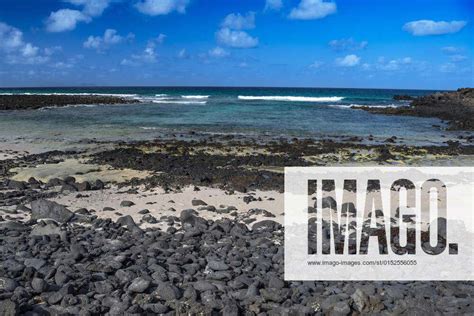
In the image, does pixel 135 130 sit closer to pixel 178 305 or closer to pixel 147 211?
pixel 147 211

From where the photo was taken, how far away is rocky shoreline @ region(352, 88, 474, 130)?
3063 cm

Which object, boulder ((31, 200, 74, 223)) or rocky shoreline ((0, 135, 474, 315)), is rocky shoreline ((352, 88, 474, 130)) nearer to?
Result: rocky shoreline ((0, 135, 474, 315))

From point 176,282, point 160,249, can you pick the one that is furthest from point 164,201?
point 176,282

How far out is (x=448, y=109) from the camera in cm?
A: 4206

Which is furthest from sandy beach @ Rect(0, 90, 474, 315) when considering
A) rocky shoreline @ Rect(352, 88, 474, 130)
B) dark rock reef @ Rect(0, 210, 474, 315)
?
rocky shoreline @ Rect(352, 88, 474, 130)

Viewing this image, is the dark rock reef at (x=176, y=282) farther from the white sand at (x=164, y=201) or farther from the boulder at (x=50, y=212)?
the white sand at (x=164, y=201)

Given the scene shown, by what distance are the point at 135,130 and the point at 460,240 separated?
1893 centimetres

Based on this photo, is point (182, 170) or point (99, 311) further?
point (182, 170)

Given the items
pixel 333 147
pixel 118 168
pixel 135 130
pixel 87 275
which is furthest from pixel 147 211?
pixel 135 130

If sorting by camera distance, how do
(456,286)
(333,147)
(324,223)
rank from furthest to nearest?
1. (333,147)
2. (324,223)
3. (456,286)

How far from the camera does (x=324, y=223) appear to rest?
807 cm

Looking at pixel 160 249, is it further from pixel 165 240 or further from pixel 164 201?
pixel 164 201

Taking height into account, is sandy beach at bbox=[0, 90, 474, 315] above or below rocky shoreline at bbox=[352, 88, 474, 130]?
below

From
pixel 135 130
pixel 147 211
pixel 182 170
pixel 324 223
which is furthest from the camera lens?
pixel 135 130
